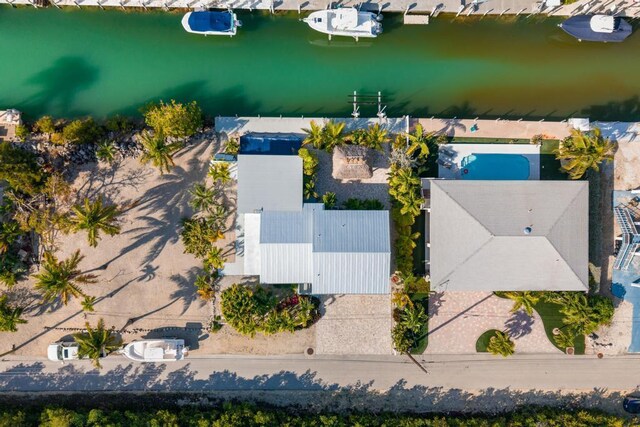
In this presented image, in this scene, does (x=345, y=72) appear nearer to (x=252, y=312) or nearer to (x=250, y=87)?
(x=250, y=87)

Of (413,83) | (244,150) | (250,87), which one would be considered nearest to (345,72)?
(413,83)

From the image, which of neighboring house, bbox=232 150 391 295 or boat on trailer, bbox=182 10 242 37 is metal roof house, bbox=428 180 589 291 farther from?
boat on trailer, bbox=182 10 242 37

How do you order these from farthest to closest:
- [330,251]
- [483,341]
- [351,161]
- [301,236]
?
1. [483,341]
2. [351,161]
3. [301,236]
4. [330,251]

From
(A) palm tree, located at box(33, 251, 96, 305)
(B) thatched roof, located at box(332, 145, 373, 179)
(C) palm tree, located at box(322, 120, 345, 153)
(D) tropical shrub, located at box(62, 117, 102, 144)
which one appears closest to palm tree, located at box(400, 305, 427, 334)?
(B) thatched roof, located at box(332, 145, 373, 179)

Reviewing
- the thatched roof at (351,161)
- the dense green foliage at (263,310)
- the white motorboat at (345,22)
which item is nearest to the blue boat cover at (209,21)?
the white motorboat at (345,22)

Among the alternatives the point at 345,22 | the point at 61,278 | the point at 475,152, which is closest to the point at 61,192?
the point at 61,278

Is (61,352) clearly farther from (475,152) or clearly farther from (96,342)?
(475,152)

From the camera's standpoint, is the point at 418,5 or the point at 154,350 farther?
the point at 418,5

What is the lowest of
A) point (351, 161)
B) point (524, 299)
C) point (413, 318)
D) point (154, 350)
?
point (154, 350)

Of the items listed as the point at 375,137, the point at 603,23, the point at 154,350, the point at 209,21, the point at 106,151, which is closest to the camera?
the point at 154,350
